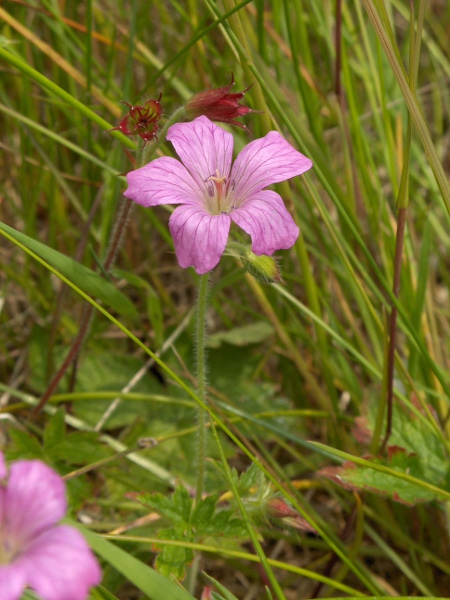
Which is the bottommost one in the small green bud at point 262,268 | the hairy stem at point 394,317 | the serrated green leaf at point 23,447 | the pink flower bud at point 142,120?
the hairy stem at point 394,317

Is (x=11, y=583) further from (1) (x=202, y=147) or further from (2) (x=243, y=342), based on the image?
(2) (x=243, y=342)

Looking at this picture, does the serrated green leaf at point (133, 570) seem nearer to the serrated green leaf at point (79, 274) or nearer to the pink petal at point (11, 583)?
the pink petal at point (11, 583)

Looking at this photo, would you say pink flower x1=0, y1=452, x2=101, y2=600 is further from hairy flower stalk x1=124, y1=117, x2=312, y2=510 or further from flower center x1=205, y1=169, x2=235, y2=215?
flower center x1=205, y1=169, x2=235, y2=215

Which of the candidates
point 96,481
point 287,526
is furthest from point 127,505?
point 287,526

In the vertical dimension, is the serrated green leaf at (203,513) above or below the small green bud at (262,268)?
below

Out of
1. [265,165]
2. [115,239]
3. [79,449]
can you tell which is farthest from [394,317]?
[79,449]

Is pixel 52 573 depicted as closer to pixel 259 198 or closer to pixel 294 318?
pixel 259 198

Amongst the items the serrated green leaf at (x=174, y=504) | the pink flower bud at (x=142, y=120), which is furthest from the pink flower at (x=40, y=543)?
the pink flower bud at (x=142, y=120)
